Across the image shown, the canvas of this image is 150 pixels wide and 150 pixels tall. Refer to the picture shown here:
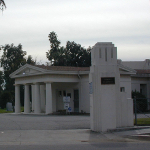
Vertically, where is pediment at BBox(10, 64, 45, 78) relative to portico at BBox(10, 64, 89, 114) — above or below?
above

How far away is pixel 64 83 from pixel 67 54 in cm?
2975

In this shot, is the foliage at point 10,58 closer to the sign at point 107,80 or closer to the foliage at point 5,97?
the foliage at point 5,97

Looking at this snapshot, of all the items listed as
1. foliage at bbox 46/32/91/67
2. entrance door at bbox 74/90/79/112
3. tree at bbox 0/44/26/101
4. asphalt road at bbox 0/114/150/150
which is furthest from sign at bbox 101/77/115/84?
tree at bbox 0/44/26/101

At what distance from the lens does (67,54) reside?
62.6 m

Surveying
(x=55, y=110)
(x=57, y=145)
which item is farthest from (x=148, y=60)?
(x=57, y=145)

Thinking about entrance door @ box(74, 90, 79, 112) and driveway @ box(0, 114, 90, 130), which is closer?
driveway @ box(0, 114, 90, 130)

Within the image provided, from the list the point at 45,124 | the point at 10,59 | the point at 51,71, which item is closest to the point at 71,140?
the point at 45,124

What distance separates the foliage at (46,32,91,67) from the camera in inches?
2397

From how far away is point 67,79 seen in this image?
31.0m

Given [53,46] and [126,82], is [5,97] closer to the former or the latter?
[53,46]

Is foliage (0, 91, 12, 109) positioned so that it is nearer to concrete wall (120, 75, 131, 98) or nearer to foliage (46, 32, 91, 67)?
foliage (46, 32, 91, 67)

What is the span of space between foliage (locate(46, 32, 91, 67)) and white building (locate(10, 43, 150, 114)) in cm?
2494

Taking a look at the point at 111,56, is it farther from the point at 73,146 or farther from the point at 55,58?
the point at 55,58

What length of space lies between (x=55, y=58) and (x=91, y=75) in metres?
47.1
